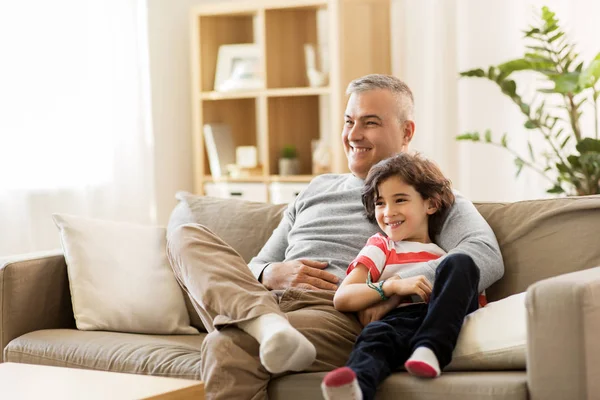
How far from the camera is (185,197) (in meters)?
3.07

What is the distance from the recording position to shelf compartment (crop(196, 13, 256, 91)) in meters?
5.01

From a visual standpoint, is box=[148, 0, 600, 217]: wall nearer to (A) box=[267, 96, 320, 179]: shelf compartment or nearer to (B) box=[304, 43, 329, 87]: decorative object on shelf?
(B) box=[304, 43, 329, 87]: decorative object on shelf

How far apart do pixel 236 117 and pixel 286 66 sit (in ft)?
1.57

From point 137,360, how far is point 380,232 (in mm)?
744

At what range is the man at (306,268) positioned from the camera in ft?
6.78

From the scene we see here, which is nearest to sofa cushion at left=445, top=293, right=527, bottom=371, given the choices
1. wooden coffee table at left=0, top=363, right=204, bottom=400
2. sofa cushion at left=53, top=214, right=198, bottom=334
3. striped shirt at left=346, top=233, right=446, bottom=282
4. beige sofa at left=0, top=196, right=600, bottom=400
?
beige sofa at left=0, top=196, right=600, bottom=400

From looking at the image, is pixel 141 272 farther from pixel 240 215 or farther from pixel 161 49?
pixel 161 49

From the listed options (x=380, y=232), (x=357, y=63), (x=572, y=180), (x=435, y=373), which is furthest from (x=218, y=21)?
(x=435, y=373)

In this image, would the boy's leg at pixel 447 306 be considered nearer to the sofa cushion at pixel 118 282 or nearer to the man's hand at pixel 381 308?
the man's hand at pixel 381 308

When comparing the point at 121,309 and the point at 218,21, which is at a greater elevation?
the point at 218,21

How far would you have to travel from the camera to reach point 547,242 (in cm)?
240

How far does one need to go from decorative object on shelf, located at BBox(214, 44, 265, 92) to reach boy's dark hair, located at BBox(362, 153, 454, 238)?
8.28 feet

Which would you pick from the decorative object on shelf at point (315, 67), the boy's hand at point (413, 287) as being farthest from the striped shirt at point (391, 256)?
the decorative object on shelf at point (315, 67)

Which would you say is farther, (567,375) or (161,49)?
(161,49)
